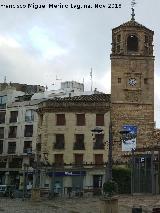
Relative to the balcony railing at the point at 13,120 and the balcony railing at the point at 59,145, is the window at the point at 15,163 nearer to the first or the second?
the balcony railing at the point at 13,120

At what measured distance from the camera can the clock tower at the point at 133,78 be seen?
2069 inches

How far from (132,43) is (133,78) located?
4.19 m

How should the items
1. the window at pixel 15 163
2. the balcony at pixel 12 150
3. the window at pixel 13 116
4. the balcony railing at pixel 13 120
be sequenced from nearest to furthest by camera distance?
1. the window at pixel 15 163
2. the balcony at pixel 12 150
3. the balcony railing at pixel 13 120
4. the window at pixel 13 116

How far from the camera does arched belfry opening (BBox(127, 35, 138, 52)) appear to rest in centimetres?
5392

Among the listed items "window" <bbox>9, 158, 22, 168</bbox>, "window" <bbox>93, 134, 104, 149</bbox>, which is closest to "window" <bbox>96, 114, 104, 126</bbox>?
"window" <bbox>93, 134, 104, 149</bbox>

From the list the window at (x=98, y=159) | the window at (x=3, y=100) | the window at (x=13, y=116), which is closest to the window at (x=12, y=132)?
the window at (x=13, y=116)

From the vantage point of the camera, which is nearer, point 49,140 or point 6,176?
point 49,140

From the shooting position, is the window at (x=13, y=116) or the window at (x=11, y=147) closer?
the window at (x=11, y=147)

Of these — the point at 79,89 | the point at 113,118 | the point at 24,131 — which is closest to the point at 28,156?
the point at 24,131

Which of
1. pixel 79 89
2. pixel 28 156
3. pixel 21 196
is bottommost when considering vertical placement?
pixel 21 196

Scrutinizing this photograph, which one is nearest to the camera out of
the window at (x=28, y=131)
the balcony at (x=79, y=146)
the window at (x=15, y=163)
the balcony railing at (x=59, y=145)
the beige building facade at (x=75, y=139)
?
the beige building facade at (x=75, y=139)

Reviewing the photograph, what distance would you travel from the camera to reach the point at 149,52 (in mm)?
54438

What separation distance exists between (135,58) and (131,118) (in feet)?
23.5

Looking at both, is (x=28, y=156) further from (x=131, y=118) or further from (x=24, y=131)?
(x=131, y=118)
